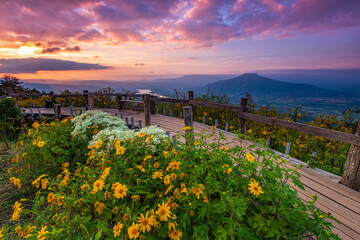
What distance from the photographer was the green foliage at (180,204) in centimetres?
152

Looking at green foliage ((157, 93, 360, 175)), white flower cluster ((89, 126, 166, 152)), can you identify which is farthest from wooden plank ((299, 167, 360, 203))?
white flower cluster ((89, 126, 166, 152))

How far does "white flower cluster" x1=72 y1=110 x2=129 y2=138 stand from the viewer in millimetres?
4918

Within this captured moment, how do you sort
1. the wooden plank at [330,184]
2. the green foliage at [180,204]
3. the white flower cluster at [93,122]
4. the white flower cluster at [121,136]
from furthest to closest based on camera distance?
the white flower cluster at [93,122], the white flower cluster at [121,136], the wooden plank at [330,184], the green foliage at [180,204]

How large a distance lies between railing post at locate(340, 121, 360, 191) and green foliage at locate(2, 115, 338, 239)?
1830mm

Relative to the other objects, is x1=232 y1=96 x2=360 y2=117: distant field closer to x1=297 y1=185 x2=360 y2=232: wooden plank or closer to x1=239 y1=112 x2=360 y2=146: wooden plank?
x1=239 y1=112 x2=360 y2=146: wooden plank

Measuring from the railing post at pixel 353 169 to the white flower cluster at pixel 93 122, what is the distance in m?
5.69

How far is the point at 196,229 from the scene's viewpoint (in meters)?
1.53

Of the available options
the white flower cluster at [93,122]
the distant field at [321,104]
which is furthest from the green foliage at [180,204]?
the distant field at [321,104]

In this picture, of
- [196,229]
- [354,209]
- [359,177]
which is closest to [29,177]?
[196,229]

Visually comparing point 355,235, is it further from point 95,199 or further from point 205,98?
point 205,98

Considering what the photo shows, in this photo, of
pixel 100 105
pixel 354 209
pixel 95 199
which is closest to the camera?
pixel 95 199

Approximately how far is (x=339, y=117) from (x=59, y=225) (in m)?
8.99

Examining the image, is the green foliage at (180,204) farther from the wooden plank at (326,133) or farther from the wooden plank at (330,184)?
the wooden plank at (326,133)

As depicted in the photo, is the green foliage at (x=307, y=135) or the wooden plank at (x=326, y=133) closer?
the wooden plank at (x=326, y=133)
